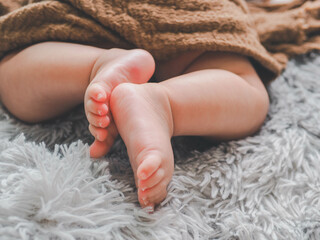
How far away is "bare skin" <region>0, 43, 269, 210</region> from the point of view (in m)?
0.41

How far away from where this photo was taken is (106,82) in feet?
1.48

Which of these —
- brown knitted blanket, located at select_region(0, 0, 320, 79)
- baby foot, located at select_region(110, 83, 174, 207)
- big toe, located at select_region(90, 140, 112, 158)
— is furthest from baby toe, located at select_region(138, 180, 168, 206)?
brown knitted blanket, located at select_region(0, 0, 320, 79)

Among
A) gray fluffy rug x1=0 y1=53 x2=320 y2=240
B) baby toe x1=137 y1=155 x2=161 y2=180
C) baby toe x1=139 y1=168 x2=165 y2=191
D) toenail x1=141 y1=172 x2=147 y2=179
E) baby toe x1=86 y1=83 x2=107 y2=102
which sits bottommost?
gray fluffy rug x1=0 y1=53 x2=320 y2=240

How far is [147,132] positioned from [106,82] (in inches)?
4.3

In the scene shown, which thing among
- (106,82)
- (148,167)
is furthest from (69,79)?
(148,167)

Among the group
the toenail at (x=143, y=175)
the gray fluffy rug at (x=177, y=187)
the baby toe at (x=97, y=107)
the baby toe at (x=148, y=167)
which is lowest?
the gray fluffy rug at (x=177, y=187)

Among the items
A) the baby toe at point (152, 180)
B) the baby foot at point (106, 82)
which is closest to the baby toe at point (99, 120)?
the baby foot at point (106, 82)

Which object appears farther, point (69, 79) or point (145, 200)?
point (69, 79)

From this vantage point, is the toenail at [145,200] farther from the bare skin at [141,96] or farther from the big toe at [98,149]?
the big toe at [98,149]

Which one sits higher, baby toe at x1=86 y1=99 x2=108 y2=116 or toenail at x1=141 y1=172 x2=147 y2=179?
baby toe at x1=86 y1=99 x2=108 y2=116

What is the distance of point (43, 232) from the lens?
1.10ft

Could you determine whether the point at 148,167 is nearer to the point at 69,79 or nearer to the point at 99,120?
the point at 99,120

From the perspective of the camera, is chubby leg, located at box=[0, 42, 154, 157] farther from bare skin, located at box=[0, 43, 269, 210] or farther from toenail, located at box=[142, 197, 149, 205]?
toenail, located at box=[142, 197, 149, 205]

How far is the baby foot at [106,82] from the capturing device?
43 cm
